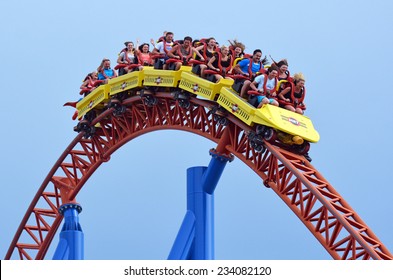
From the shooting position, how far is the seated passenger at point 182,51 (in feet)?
50.4

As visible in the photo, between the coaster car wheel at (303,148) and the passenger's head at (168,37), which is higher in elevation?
the passenger's head at (168,37)

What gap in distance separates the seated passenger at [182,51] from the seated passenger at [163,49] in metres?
0.16

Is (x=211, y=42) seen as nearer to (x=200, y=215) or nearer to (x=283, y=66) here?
(x=283, y=66)

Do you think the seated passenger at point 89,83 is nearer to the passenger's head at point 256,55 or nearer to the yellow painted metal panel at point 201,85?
the yellow painted metal panel at point 201,85

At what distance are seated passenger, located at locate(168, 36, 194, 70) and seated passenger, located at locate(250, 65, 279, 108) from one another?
54.7 inches

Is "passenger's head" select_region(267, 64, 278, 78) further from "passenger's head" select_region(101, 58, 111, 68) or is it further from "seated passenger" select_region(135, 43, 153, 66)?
"passenger's head" select_region(101, 58, 111, 68)

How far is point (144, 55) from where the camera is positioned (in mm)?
16406

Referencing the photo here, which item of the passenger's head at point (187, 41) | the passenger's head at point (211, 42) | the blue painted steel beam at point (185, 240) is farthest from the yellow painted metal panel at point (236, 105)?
the blue painted steel beam at point (185, 240)

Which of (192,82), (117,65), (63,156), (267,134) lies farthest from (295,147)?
(63,156)

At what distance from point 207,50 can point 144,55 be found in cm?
150

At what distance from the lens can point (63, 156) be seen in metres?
18.1

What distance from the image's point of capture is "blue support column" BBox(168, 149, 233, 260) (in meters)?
14.8

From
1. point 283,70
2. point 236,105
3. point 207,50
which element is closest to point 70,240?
point 207,50

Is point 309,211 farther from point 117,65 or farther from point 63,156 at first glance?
point 63,156
